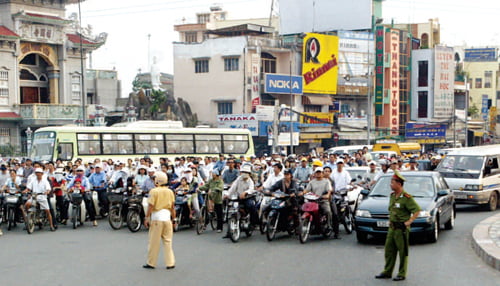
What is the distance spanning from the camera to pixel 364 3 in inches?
2451

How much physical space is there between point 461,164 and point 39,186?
12.6 m

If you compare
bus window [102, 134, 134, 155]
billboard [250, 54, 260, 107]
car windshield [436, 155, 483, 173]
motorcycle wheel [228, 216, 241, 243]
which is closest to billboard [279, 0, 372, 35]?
billboard [250, 54, 260, 107]

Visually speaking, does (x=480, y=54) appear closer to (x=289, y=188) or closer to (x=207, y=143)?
(x=207, y=143)

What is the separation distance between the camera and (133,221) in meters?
15.8

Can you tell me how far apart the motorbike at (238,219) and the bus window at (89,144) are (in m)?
15.6

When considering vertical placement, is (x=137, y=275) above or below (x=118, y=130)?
below

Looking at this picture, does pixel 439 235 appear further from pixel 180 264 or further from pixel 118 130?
pixel 118 130

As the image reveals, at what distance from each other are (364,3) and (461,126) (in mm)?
21083

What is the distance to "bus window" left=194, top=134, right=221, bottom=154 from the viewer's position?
33469 millimetres

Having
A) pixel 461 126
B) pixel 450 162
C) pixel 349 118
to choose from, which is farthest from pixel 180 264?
pixel 461 126

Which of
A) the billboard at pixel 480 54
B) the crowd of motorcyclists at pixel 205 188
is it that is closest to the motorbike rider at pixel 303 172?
the crowd of motorcyclists at pixel 205 188

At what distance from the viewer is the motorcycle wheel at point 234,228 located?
13765mm

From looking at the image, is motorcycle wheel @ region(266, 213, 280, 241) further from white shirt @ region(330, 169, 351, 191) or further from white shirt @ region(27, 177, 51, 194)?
white shirt @ region(27, 177, 51, 194)

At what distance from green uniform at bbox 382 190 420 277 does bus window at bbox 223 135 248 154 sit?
25.3 metres
